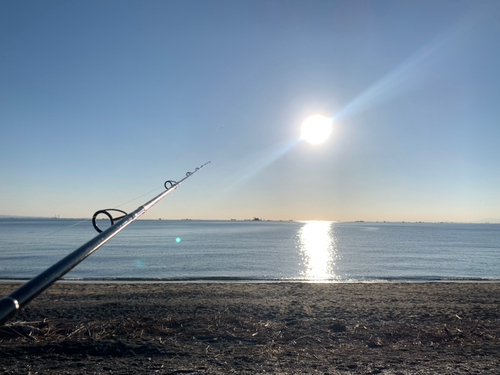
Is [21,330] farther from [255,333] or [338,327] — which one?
[338,327]

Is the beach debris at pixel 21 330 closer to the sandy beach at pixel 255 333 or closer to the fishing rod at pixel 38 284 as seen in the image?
the sandy beach at pixel 255 333

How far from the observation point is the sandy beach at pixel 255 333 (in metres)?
6.71

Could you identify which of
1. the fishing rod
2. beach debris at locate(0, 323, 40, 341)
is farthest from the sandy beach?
the fishing rod

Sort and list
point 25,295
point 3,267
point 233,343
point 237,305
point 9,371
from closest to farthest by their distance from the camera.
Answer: point 25,295 → point 9,371 → point 233,343 → point 237,305 → point 3,267

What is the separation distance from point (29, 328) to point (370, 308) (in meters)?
10.4

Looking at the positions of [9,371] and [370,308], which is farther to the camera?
[370,308]

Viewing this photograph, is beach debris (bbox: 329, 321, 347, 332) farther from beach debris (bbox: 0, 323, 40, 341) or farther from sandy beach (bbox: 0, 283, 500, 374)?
beach debris (bbox: 0, 323, 40, 341)

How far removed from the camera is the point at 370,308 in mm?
12336

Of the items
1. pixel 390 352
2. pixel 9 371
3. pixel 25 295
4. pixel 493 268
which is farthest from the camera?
pixel 493 268

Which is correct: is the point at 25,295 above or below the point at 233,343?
above

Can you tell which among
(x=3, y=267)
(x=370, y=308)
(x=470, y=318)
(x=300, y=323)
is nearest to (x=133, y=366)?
(x=300, y=323)

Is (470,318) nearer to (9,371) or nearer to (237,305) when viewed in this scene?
(237,305)

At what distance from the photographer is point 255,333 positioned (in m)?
9.09

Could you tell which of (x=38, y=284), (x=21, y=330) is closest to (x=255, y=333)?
(x=21, y=330)
